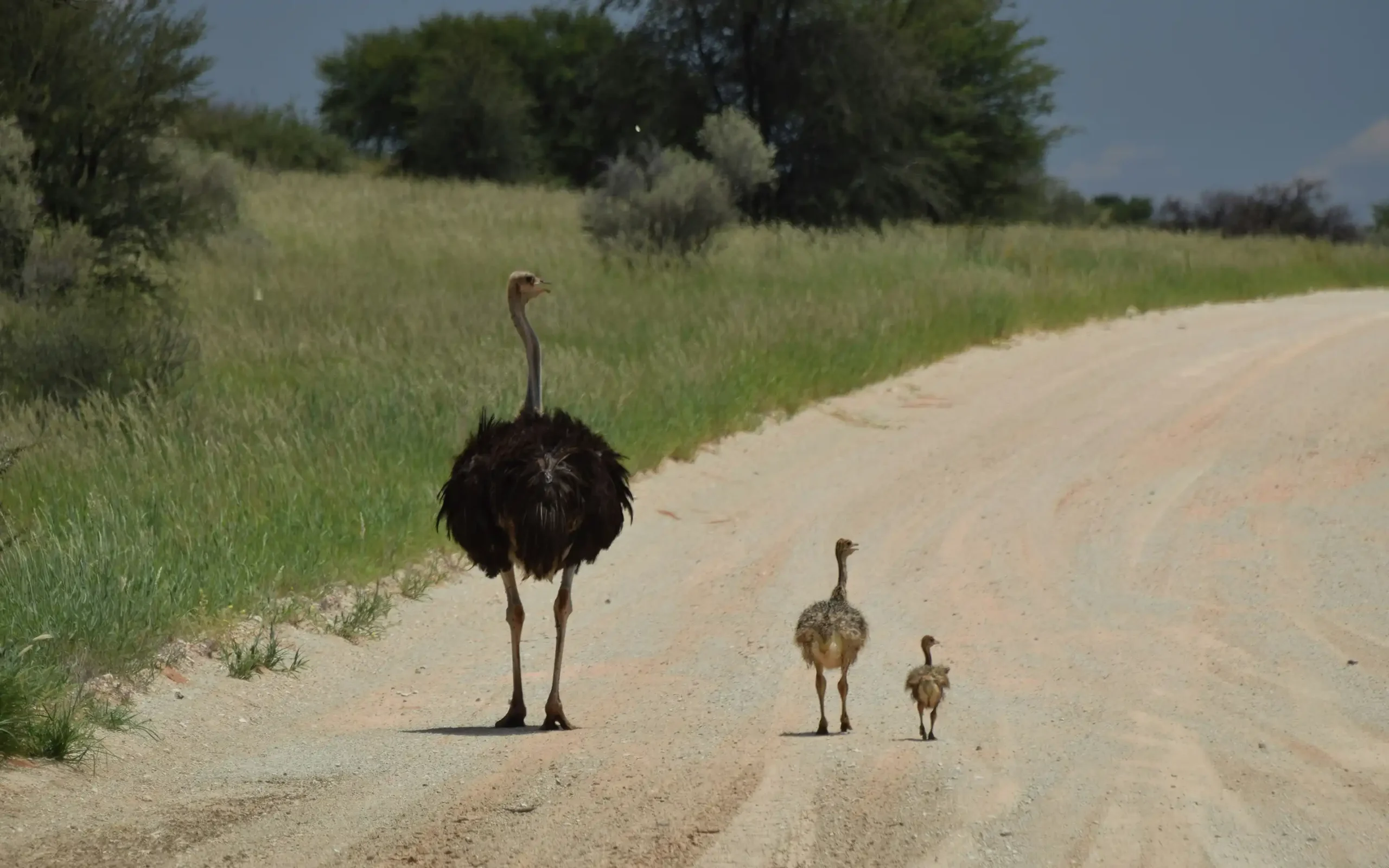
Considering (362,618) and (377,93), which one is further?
(377,93)

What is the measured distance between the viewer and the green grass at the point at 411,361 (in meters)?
10.0

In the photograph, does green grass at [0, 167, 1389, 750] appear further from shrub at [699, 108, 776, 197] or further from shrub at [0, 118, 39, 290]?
shrub at [699, 108, 776, 197]

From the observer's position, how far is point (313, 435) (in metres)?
13.3

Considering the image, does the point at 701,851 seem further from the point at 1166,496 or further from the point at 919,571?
the point at 1166,496

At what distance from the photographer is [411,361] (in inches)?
655

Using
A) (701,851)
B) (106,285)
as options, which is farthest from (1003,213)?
(701,851)

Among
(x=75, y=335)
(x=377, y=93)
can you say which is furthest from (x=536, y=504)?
(x=377, y=93)

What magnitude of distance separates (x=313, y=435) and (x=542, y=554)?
6.24 metres

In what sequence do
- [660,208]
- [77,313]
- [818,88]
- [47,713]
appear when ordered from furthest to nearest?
1. [818,88]
2. [660,208]
3. [77,313]
4. [47,713]

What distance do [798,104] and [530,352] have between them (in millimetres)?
32778

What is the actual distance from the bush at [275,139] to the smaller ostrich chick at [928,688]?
4960 cm

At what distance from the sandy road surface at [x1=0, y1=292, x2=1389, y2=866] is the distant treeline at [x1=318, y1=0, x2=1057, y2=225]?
18.4 meters

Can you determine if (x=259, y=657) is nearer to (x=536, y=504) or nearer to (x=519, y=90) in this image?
(x=536, y=504)

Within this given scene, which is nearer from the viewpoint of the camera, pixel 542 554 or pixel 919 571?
pixel 542 554
